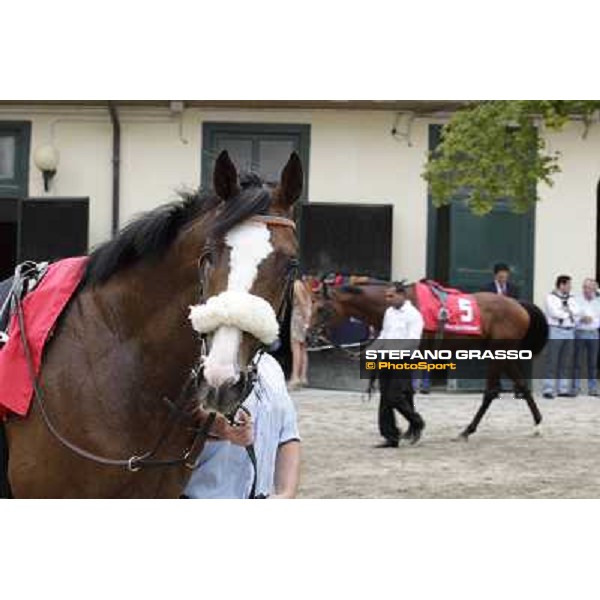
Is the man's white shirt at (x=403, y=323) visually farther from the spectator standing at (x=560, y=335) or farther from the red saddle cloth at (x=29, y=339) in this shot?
the red saddle cloth at (x=29, y=339)

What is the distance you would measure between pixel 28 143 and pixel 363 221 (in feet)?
6.35

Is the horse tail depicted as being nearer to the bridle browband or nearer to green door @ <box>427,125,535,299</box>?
green door @ <box>427,125,535,299</box>

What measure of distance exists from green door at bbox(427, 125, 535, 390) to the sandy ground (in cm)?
138

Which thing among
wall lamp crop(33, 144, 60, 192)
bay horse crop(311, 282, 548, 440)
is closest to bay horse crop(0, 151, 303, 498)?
wall lamp crop(33, 144, 60, 192)

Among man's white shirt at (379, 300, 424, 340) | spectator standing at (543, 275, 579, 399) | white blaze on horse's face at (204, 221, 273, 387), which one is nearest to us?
white blaze on horse's face at (204, 221, 273, 387)

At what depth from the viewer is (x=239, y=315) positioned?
109 inches

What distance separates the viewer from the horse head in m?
2.77

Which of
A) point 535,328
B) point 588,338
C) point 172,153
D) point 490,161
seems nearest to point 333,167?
point 172,153

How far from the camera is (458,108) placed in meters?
6.45

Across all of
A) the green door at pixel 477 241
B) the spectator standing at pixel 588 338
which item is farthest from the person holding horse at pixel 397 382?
the spectator standing at pixel 588 338

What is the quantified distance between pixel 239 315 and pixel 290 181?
0.58 m

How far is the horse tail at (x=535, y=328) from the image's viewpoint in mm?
8432
